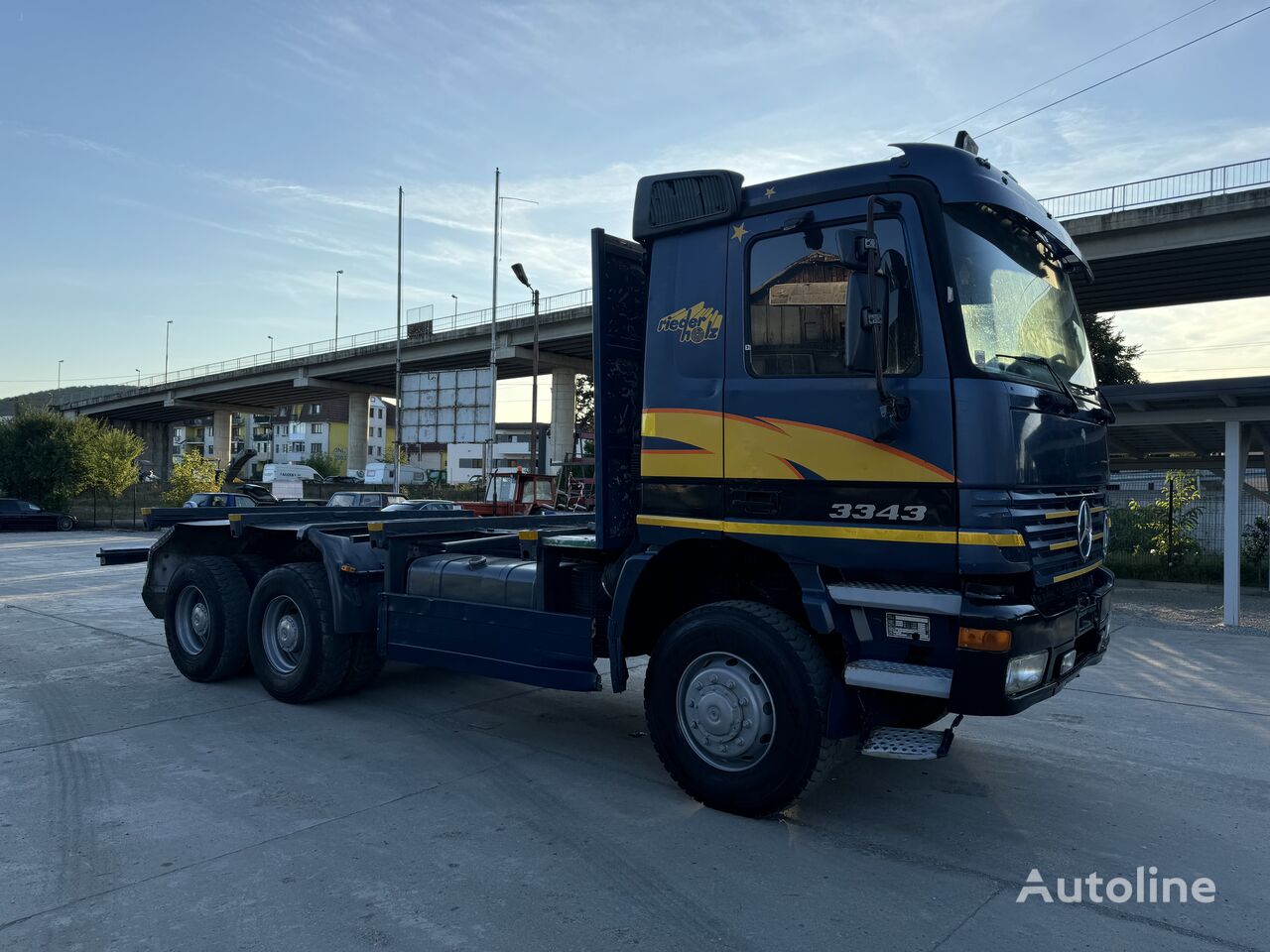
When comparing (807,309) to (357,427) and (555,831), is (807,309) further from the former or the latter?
(357,427)

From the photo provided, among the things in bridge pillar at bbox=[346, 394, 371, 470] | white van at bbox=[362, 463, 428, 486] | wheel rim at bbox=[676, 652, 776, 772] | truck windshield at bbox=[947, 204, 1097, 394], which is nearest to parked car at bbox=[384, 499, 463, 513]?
wheel rim at bbox=[676, 652, 776, 772]

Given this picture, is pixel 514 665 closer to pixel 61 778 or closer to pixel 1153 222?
pixel 61 778

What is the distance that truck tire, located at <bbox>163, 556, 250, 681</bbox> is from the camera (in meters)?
7.54

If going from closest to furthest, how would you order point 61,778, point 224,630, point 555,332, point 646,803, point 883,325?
point 883,325
point 646,803
point 61,778
point 224,630
point 555,332

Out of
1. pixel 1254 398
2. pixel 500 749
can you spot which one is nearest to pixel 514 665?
pixel 500 749

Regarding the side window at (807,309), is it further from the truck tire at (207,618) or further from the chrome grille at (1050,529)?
the truck tire at (207,618)

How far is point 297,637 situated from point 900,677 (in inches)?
190

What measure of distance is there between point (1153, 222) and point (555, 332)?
29174 millimetres

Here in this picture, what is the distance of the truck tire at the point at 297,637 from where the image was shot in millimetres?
6664

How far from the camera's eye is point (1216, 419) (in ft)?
40.0

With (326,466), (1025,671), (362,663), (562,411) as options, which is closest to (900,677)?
(1025,671)

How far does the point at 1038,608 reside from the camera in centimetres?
412

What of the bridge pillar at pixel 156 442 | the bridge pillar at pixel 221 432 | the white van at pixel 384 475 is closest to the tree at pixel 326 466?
the bridge pillar at pixel 156 442

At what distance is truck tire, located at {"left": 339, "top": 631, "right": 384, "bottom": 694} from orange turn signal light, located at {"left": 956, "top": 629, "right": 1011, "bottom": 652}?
449cm
